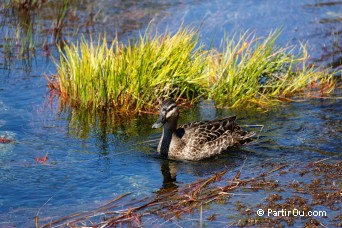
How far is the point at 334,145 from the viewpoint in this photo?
968cm

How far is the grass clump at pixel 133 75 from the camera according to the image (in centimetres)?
1123

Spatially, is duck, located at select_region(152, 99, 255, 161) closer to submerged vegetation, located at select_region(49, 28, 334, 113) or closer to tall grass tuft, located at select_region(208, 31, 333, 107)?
submerged vegetation, located at select_region(49, 28, 334, 113)

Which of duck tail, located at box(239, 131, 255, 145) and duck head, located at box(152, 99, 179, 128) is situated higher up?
duck head, located at box(152, 99, 179, 128)

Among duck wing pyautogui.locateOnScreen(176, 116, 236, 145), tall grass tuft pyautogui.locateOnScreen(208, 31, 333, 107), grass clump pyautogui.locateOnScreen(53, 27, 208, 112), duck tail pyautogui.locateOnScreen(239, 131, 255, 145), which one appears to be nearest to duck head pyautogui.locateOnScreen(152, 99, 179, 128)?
duck wing pyautogui.locateOnScreen(176, 116, 236, 145)

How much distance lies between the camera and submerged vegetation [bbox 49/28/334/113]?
444 inches

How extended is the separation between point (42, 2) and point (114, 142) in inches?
324

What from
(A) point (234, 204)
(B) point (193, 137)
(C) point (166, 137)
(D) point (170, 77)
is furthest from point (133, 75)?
(A) point (234, 204)

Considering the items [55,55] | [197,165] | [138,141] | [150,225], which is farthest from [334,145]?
[55,55]

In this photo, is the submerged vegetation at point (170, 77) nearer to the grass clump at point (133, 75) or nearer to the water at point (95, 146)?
the grass clump at point (133, 75)

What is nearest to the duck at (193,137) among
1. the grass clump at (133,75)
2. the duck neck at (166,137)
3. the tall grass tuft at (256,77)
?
the duck neck at (166,137)

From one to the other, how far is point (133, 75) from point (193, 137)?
182 cm

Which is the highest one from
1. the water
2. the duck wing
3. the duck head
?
the duck head

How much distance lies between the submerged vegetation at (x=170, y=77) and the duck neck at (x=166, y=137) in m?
1.41

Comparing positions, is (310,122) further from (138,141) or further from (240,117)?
(138,141)
